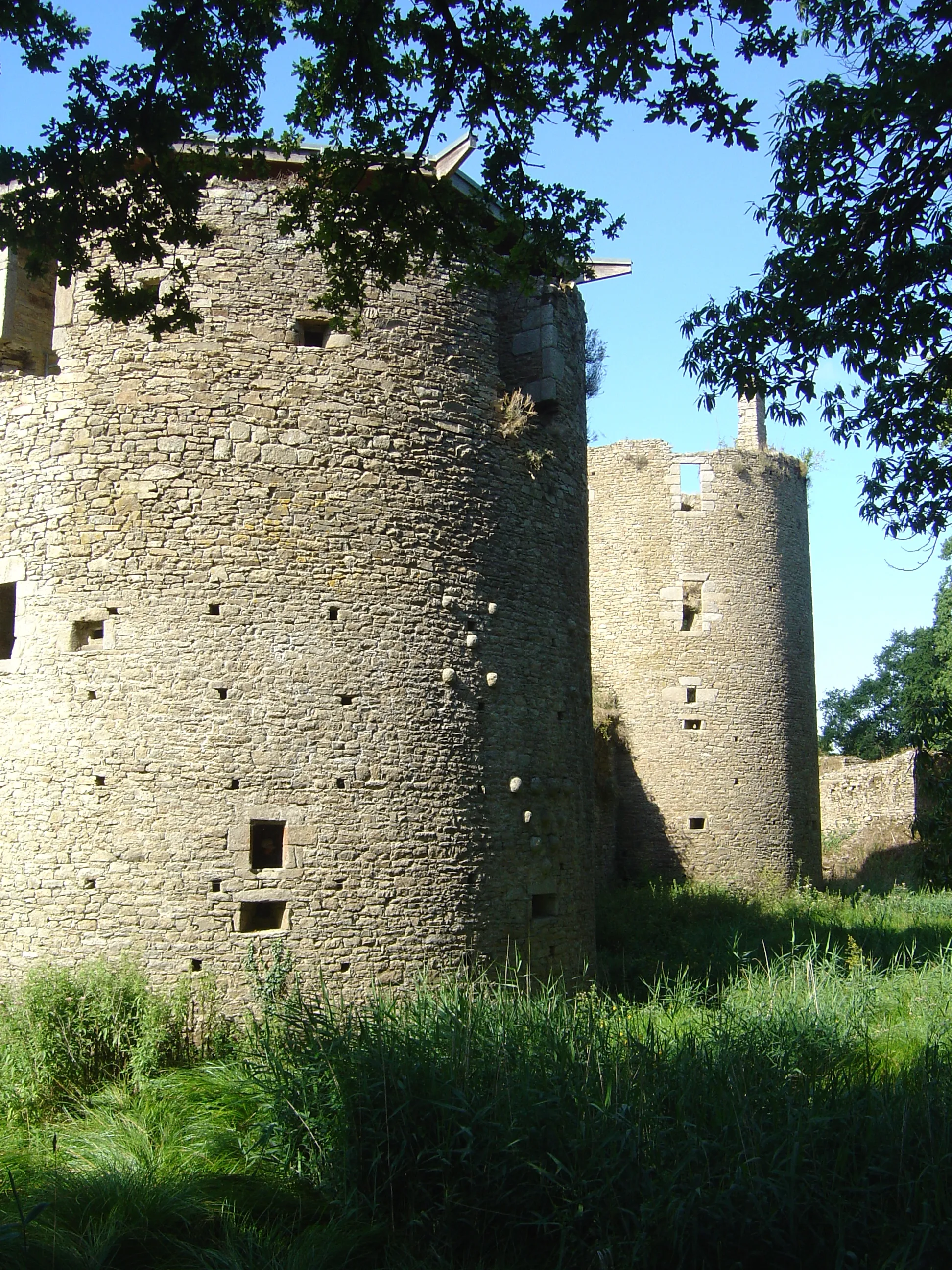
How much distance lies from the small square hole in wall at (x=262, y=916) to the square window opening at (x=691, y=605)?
1090 centimetres

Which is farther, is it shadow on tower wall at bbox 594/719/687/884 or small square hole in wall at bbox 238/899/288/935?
shadow on tower wall at bbox 594/719/687/884

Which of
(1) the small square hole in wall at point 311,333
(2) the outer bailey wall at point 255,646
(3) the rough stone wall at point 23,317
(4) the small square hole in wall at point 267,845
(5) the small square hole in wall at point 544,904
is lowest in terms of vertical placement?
→ (5) the small square hole in wall at point 544,904

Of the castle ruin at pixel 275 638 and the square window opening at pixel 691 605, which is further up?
the square window opening at pixel 691 605

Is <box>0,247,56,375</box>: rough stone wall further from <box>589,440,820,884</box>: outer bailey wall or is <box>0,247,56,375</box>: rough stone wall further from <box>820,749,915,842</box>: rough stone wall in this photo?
<box>820,749,915,842</box>: rough stone wall

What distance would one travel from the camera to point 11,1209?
511cm

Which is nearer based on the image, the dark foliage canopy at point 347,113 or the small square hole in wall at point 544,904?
the dark foliage canopy at point 347,113

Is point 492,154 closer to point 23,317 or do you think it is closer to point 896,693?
point 23,317

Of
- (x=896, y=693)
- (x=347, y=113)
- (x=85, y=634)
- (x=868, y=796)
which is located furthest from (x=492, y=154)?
(x=896, y=693)

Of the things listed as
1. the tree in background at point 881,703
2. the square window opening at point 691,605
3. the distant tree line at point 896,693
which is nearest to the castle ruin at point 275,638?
the distant tree line at point 896,693

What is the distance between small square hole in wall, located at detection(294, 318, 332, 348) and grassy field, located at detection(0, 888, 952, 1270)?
473 centimetres

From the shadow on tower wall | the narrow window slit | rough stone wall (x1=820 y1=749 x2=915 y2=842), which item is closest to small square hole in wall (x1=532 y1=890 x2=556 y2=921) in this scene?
the narrow window slit

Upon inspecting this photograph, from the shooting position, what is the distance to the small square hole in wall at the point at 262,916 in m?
7.48

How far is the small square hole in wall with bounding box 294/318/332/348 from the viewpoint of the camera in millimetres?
8266

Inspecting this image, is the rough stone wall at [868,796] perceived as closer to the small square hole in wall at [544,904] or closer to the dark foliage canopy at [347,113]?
the small square hole in wall at [544,904]
